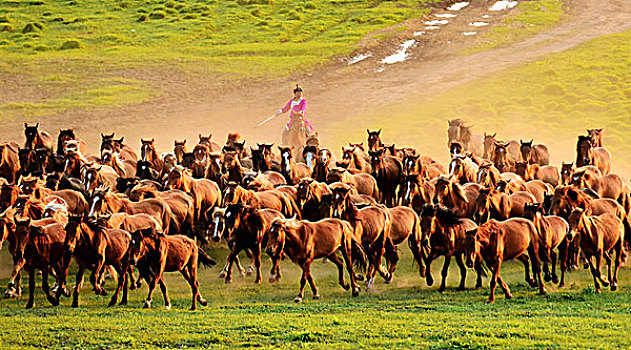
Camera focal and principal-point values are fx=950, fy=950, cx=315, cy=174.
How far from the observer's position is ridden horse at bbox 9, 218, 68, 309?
15312mm

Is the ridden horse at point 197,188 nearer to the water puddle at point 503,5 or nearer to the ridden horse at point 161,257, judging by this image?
the ridden horse at point 161,257

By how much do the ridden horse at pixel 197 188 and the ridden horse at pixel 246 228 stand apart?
3179 millimetres

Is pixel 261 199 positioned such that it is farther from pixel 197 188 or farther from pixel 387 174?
pixel 387 174

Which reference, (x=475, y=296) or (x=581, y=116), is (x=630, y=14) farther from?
(x=475, y=296)

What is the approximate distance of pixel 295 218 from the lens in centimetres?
1830

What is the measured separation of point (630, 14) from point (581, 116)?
22780mm

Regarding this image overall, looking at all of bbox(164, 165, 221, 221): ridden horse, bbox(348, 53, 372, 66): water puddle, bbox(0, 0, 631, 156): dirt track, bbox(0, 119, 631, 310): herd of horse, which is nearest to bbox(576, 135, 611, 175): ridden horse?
bbox(0, 119, 631, 310): herd of horse

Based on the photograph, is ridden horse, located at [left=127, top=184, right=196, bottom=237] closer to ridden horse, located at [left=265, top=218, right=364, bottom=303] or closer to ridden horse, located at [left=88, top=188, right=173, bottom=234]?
ridden horse, located at [left=88, top=188, right=173, bottom=234]

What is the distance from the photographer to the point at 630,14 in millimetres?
65938

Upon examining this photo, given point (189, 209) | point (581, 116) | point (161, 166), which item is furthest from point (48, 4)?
point (189, 209)

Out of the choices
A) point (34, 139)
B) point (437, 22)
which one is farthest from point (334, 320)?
point (437, 22)

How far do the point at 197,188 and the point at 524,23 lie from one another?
155 feet

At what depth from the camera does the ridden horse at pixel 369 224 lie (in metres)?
17.7

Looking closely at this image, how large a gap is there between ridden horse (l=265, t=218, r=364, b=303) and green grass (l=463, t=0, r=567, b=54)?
4286 centimetres
